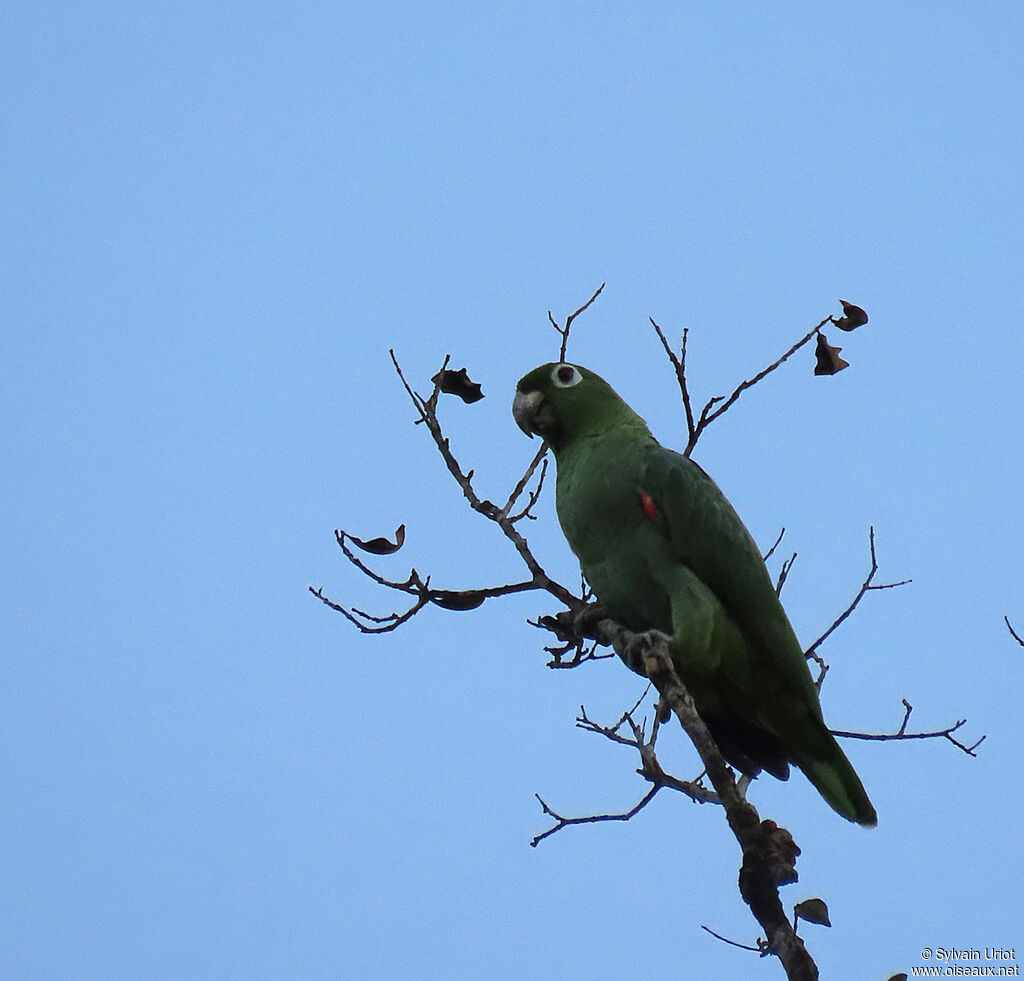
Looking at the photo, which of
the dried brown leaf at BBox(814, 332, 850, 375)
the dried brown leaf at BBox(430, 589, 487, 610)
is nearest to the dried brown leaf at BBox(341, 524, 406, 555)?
the dried brown leaf at BBox(430, 589, 487, 610)

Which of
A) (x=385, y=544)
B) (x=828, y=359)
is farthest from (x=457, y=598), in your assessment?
(x=828, y=359)

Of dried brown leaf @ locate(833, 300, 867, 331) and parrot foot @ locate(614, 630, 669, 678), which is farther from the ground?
dried brown leaf @ locate(833, 300, 867, 331)

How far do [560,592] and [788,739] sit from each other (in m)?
1.26

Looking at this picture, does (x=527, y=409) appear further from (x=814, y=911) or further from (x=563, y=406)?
(x=814, y=911)

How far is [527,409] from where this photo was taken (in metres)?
4.90

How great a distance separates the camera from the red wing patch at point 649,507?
428cm

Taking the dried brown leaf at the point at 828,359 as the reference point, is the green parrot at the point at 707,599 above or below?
below

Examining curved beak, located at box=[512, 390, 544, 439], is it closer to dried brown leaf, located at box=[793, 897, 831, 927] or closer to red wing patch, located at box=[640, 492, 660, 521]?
red wing patch, located at box=[640, 492, 660, 521]

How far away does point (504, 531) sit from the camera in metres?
3.90

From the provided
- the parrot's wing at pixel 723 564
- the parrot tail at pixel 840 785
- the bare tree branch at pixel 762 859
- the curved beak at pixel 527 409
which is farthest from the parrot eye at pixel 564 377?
the bare tree branch at pixel 762 859

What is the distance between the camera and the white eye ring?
4.88 metres

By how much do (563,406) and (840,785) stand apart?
2.08 metres

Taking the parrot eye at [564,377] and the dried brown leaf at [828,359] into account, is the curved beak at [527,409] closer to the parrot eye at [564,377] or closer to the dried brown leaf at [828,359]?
the parrot eye at [564,377]

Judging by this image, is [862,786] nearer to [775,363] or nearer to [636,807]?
[636,807]
